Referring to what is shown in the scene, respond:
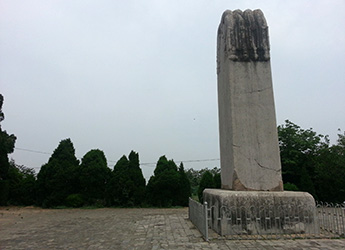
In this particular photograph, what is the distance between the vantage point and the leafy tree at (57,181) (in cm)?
1472

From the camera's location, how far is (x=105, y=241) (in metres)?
5.40

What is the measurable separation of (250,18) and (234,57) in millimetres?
1181

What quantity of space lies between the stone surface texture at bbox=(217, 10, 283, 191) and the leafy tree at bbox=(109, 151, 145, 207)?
28.8 feet

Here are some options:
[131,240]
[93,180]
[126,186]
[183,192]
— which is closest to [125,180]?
[126,186]

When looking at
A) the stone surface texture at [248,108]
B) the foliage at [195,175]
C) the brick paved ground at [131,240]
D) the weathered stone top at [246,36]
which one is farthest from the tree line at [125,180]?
the foliage at [195,175]

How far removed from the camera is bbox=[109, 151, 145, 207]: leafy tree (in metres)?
14.6

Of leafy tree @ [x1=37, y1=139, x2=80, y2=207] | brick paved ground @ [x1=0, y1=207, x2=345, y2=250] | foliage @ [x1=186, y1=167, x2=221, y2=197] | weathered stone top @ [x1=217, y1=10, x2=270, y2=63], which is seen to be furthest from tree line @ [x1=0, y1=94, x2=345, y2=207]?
foliage @ [x1=186, y1=167, x2=221, y2=197]

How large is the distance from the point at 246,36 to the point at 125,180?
10667 millimetres

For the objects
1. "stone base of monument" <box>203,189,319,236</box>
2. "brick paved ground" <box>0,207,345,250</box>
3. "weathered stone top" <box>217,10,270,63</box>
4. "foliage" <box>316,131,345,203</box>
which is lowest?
"brick paved ground" <box>0,207,345,250</box>

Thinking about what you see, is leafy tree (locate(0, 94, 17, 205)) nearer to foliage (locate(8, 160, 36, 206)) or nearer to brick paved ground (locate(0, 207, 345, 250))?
foliage (locate(8, 160, 36, 206))

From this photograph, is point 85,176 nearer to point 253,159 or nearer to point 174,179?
point 174,179

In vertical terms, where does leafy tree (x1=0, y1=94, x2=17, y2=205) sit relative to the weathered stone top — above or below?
below

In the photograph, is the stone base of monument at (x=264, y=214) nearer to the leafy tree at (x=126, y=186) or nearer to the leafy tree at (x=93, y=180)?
the leafy tree at (x=126, y=186)

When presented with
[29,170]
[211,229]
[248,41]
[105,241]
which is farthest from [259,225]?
[29,170]
